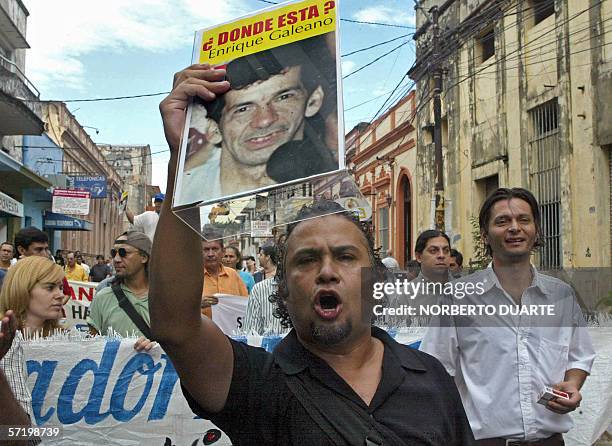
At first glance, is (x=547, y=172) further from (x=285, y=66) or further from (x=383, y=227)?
(x=285, y=66)

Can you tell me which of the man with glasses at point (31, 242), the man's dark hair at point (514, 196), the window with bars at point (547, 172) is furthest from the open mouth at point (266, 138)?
the window with bars at point (547, 172)

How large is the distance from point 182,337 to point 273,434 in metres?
0.32

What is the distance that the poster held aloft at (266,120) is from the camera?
1.40 meters

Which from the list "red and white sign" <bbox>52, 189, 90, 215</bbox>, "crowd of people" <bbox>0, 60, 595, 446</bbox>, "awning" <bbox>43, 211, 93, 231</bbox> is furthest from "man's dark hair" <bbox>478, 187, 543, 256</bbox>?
"awning" <bbox>43, 211, 93, 231</bbox>

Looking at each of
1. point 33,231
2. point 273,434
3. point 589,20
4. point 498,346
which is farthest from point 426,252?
point 589,20

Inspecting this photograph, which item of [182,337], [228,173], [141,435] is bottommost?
[141,435]

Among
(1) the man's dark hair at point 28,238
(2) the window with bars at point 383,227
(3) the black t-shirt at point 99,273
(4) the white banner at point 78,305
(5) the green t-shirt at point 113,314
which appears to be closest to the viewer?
(5) the green t-shirt at point 113,314

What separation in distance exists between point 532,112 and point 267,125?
1332 centimetres

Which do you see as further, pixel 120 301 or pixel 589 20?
pixel 589 20

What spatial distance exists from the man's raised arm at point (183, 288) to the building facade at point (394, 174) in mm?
18184

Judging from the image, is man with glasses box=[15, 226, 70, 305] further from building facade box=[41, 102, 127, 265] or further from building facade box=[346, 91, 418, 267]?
building facade box=[41, 102, 127, 265]

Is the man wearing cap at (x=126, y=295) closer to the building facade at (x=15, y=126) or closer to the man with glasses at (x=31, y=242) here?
the man with glasses at (x=31, y=242)

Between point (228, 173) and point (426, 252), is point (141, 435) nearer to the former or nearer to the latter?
point (426, 252)

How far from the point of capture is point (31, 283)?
3.40 meters
